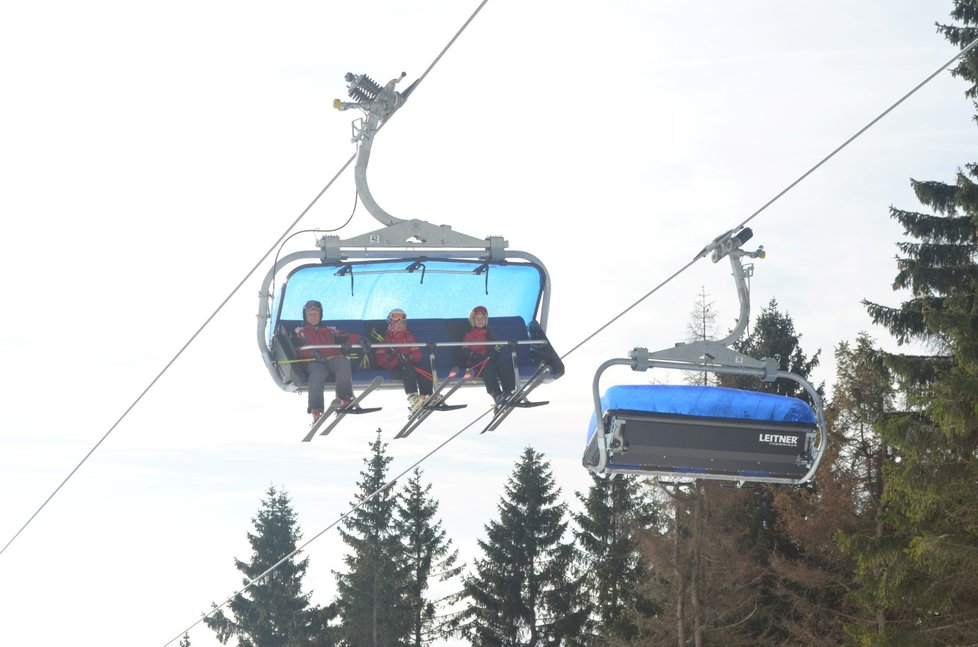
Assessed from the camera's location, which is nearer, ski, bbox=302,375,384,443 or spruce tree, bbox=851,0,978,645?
ski, bbox=302,375,384,443

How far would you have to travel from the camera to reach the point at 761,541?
4428 centimetres

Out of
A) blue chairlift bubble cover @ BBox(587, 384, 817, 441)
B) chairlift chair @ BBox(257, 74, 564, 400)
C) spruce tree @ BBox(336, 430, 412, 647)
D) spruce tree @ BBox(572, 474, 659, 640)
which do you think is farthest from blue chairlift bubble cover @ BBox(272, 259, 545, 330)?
spruce tree @ BBox(336, 430, 412, 647)

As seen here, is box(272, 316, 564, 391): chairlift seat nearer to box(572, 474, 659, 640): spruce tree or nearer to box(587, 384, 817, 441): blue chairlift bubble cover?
box(587, 384, 817, 441): blue chairlift bubble cover

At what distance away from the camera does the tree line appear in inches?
1081

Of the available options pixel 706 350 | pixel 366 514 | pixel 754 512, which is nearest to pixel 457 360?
pixel 706 350

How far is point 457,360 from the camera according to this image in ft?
52.9

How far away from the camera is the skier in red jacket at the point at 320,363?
15484 millimetres

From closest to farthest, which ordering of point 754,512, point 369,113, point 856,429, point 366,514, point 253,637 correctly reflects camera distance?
1. point 369,113
2. point 856,429
3. point 754,512
4. point 366,514
5. point 253,637

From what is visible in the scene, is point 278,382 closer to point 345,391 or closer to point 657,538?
point 345,391

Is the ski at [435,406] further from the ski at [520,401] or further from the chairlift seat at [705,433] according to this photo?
the chairlift seat at [705,433]

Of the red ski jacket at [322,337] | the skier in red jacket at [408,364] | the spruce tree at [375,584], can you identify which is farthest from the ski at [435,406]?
the spruce tree at [375,584]

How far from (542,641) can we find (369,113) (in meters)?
41.5

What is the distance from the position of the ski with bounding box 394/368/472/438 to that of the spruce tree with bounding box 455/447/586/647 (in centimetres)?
3757

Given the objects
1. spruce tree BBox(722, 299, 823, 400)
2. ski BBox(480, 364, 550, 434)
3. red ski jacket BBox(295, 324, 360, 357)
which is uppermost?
spruce tree BBox(722, 299, 823, 400)
